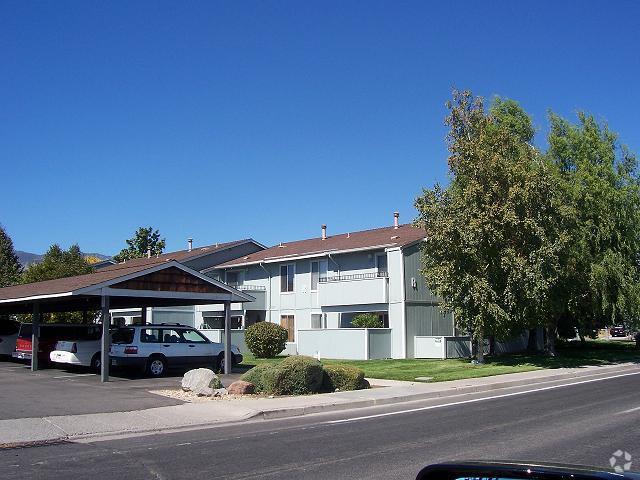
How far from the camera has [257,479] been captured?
807 centimetres

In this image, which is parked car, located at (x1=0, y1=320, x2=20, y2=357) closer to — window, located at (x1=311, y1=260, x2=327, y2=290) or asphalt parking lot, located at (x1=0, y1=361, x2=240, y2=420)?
asphalt parking lot, located at (x1=0, y1=361, x2=240, y2=420)

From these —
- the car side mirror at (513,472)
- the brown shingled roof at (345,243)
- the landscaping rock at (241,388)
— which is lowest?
the landscaping rock at (241,388)

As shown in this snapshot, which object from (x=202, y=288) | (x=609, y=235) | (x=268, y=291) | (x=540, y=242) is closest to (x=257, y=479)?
(x=202, y=288)

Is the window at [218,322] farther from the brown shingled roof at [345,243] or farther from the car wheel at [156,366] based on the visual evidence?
the car wheel at [156,366]

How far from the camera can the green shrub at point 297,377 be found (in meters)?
17.5

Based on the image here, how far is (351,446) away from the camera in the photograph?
10.4m

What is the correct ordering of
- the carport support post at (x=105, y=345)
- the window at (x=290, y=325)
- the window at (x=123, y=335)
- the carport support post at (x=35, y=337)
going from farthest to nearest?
1. the window at (x=290, y=325)
2. the carport support post at (x=35, y=337)
3. the window at (x=123, y=335)
4. the carport support post at (x=105, y=345)

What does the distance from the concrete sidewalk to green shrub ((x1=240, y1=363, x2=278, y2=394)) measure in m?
0.82

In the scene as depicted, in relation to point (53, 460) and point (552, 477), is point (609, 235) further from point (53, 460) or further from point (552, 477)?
point (552, 477)

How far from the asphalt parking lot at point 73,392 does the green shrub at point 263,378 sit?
7.74 feet

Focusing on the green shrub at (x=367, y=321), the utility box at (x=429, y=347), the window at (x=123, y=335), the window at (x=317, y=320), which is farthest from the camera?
the window at (x=317, y=320)

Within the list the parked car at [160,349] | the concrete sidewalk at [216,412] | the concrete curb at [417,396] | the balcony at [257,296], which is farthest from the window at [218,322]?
the concrete curb at [417,396]

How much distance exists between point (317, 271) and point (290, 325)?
3.98 m

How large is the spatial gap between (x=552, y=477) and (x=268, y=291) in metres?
39.0
